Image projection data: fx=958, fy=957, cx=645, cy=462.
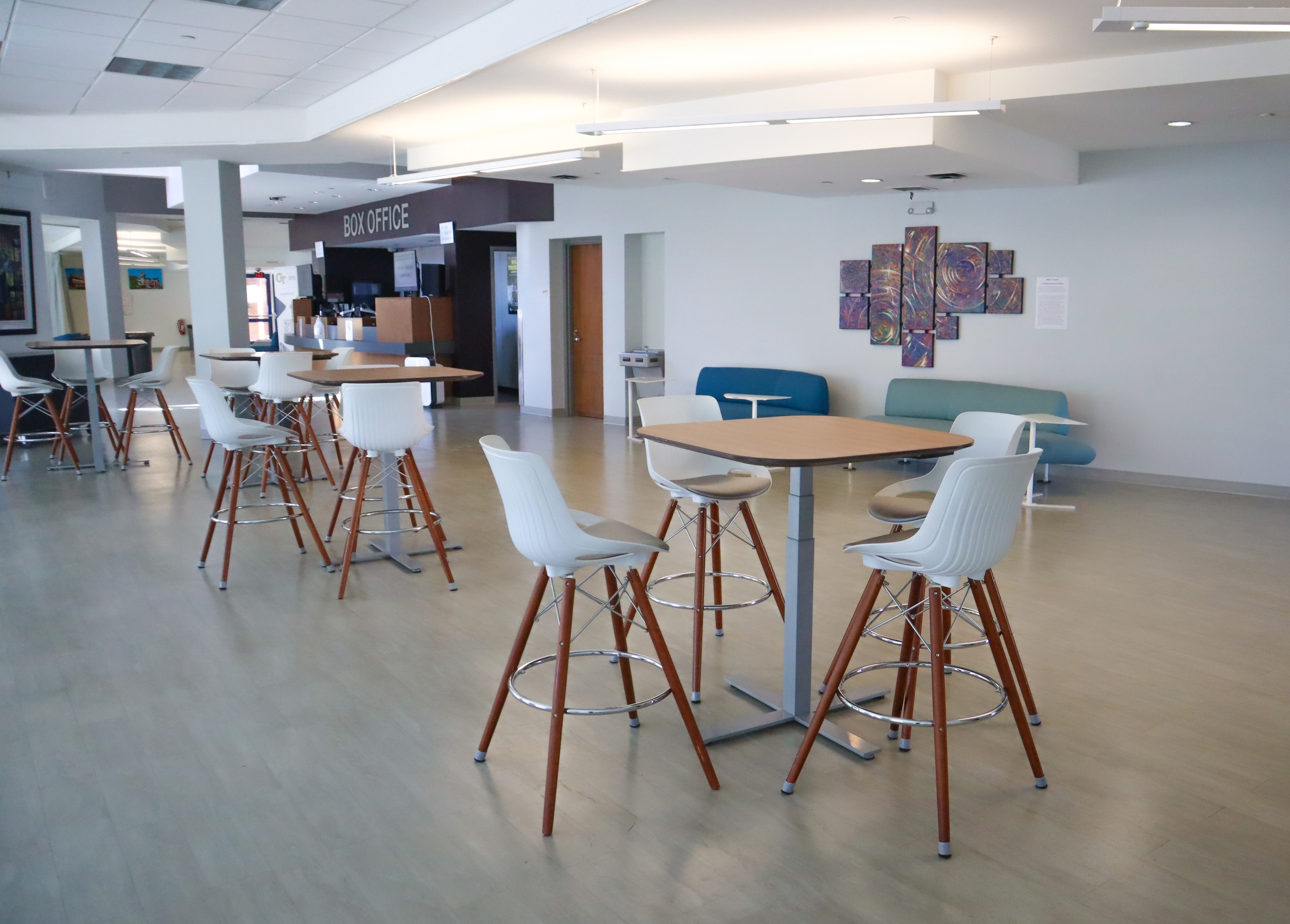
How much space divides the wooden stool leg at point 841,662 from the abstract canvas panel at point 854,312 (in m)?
6.91

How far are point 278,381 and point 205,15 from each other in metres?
2.70

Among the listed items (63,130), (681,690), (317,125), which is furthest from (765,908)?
(63,130)

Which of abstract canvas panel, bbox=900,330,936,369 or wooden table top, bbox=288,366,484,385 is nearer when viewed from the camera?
wooden table top, bbox=288,366,484,385

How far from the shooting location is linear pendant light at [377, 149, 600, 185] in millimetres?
7445

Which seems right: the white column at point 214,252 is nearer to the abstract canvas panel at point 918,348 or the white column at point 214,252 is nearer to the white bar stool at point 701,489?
the abstract canvas panel at point 918,348

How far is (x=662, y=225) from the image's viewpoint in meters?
11.1

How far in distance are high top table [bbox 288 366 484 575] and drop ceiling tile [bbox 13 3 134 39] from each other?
7.80 feet

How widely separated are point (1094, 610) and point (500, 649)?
9.42ft

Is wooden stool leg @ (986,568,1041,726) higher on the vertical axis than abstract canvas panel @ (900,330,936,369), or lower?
lower

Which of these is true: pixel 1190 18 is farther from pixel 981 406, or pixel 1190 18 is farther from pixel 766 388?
pixel 766 388

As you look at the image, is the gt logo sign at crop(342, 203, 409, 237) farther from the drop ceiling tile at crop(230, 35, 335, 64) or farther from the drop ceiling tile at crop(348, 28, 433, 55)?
the drop ceiling tile at crop(348, 28, 433, 55)

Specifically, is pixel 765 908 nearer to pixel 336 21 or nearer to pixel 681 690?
pixel 681 690

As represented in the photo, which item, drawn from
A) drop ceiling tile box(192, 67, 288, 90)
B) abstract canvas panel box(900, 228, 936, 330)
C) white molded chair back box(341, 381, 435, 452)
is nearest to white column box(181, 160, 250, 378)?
drop ceiling tile box(192, 67, 288, 90)

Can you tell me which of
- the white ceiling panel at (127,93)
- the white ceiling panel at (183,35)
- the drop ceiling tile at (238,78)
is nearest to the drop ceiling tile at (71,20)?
the white ceiling panel at (183,35)
